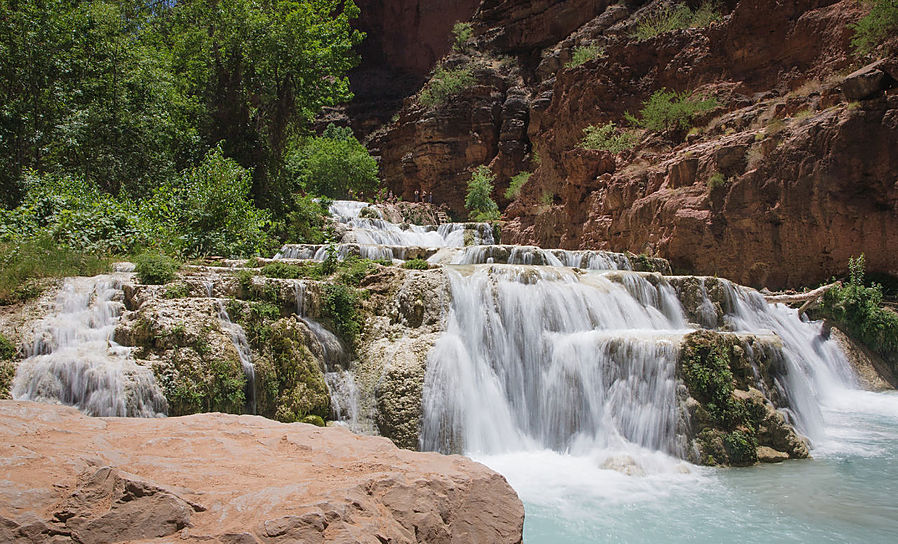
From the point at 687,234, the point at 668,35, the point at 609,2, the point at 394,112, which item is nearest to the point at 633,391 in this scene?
the point at 687,234

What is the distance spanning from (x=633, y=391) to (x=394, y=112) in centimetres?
4190

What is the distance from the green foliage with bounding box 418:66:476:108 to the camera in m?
35.1

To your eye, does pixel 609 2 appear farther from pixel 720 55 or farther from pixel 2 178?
pixel 2 178

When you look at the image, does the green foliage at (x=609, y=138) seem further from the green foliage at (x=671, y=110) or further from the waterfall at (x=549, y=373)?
the waterfall at (x=549, y=373)

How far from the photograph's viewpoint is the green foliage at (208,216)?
39.9 ft

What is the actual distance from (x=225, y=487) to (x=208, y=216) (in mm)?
11613

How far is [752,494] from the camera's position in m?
6.42

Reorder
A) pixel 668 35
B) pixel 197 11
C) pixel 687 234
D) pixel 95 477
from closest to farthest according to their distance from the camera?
pixel 95 477
pixel 687 234
pixel 197 11
pixel 668 35

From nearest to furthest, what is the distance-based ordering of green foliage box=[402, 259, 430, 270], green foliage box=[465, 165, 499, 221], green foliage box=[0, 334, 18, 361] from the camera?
green foliage box=[0, 334, 18, 361]
green foliage box=[402, 259, 430, 270]
green foliage box=[465, 165, 499, 221]

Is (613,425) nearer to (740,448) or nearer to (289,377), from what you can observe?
(740,448)

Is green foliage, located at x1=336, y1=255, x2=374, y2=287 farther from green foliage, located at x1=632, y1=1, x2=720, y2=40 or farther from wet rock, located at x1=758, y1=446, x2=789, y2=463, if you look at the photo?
green foliage, located at x1=632, y1=1, x2=720, y2=40

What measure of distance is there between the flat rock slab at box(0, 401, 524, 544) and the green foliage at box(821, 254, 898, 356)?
13647mm

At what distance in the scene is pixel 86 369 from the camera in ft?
20.2

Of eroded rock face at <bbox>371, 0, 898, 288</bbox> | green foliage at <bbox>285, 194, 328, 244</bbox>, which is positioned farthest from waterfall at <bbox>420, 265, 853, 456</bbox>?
green foliage at <bbox>285, 194, 328, 244</bbox>
